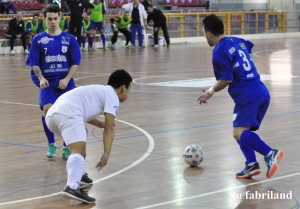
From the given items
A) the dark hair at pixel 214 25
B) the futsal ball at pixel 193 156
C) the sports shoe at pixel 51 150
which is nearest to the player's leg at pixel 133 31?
the sports shoe at pixel 51 150

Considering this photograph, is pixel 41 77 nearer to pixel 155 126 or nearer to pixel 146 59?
pixel 155 126

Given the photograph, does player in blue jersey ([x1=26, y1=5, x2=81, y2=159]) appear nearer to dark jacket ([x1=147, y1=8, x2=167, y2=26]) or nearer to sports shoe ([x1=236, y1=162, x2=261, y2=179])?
sports shoe ([x1=236, y1=162, x2=261, y2=179])

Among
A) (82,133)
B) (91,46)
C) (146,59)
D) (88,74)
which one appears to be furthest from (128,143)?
(91,46)

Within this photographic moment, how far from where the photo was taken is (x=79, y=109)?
23.2 feet

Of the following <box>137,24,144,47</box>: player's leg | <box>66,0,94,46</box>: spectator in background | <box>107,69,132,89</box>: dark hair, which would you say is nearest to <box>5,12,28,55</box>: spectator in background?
<box>66,0,94,46</box>: spectator in background

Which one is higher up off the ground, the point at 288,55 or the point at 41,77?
the point at 41,77

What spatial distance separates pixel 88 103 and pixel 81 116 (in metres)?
0.14

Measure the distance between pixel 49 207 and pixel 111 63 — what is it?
59.6 feet

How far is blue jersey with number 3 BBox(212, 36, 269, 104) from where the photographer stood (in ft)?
26.4

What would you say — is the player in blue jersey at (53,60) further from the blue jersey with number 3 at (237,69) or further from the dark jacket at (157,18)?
the dark jacket at (157,18)

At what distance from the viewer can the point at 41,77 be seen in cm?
931

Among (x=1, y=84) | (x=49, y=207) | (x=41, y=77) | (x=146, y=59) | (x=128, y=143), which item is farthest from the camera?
(x=146, y=59)

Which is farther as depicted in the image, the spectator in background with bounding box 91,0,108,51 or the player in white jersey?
the spectator in background with bounding box 91,0,108,51

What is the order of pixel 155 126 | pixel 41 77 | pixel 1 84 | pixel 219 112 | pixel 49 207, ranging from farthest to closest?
pixel 1 84, pixel 219 112, pixel 155 126, pixel 41 77, pixel 49 207
